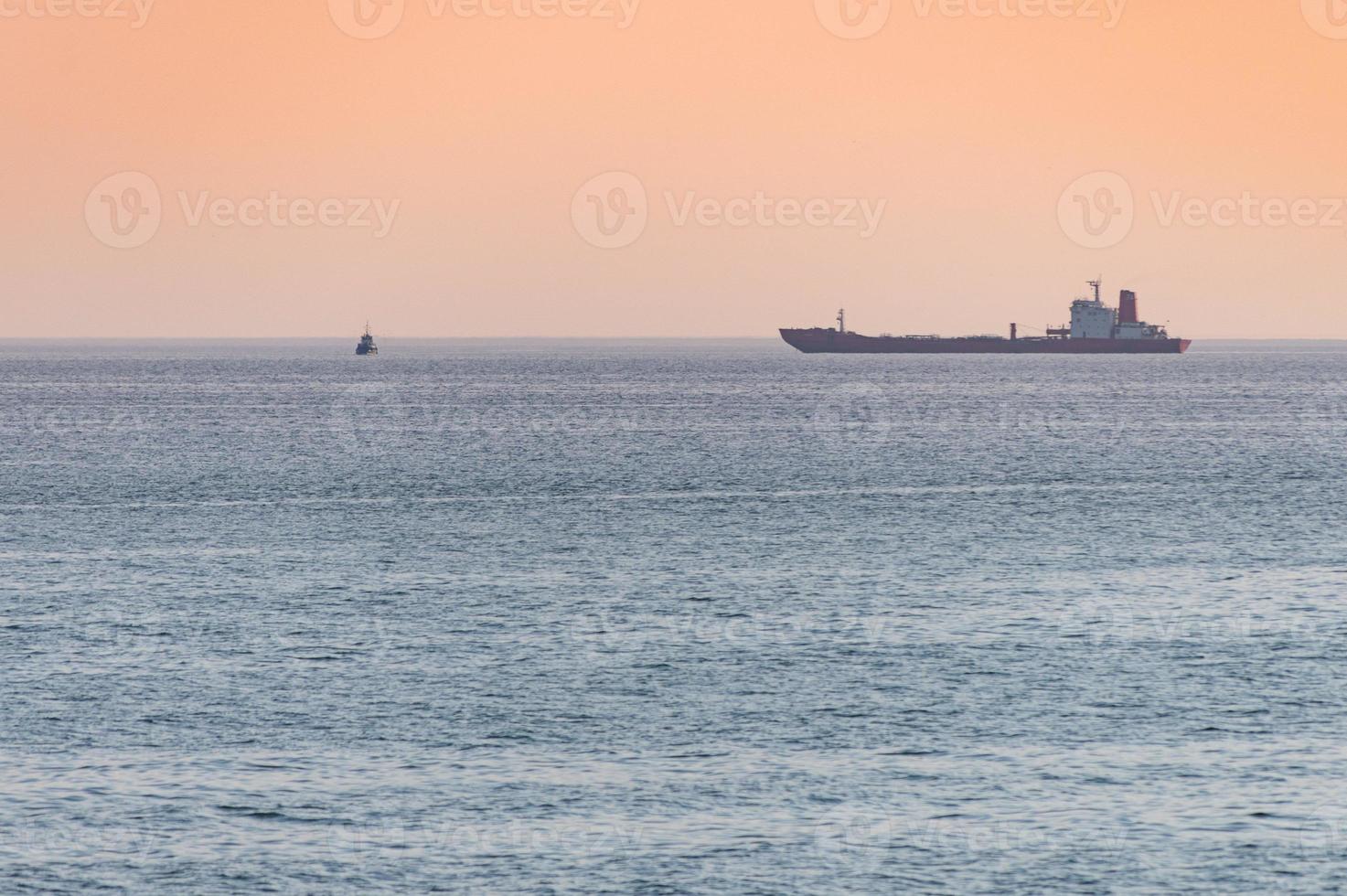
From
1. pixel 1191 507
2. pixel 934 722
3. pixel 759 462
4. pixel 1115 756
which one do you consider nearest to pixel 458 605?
pixel 934 722

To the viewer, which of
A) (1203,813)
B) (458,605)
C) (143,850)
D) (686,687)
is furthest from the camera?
(458,605)

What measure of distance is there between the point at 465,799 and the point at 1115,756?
10.8 metres

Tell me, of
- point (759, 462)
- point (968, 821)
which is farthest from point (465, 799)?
point (759, 462)

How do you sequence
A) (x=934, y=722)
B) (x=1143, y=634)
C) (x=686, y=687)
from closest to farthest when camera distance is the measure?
(x=934, y=722) < (x=686, y=687) < (x=1143, y=634)

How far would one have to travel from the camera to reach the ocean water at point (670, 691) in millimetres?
23109

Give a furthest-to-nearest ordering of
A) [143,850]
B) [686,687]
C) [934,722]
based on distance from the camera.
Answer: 1. [686,687]
2. [934,722]
3. [143,850]

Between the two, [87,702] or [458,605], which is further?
[458,605]

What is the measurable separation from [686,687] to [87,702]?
37.3 ft

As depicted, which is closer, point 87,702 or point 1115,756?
point 1115,756

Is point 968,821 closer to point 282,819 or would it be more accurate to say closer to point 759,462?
point 282,819

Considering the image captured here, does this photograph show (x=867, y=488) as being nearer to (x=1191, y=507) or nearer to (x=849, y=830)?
(x=1191, y=507)

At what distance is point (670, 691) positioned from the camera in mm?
32719

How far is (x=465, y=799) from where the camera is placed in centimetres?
2533

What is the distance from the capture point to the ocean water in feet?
75.8
